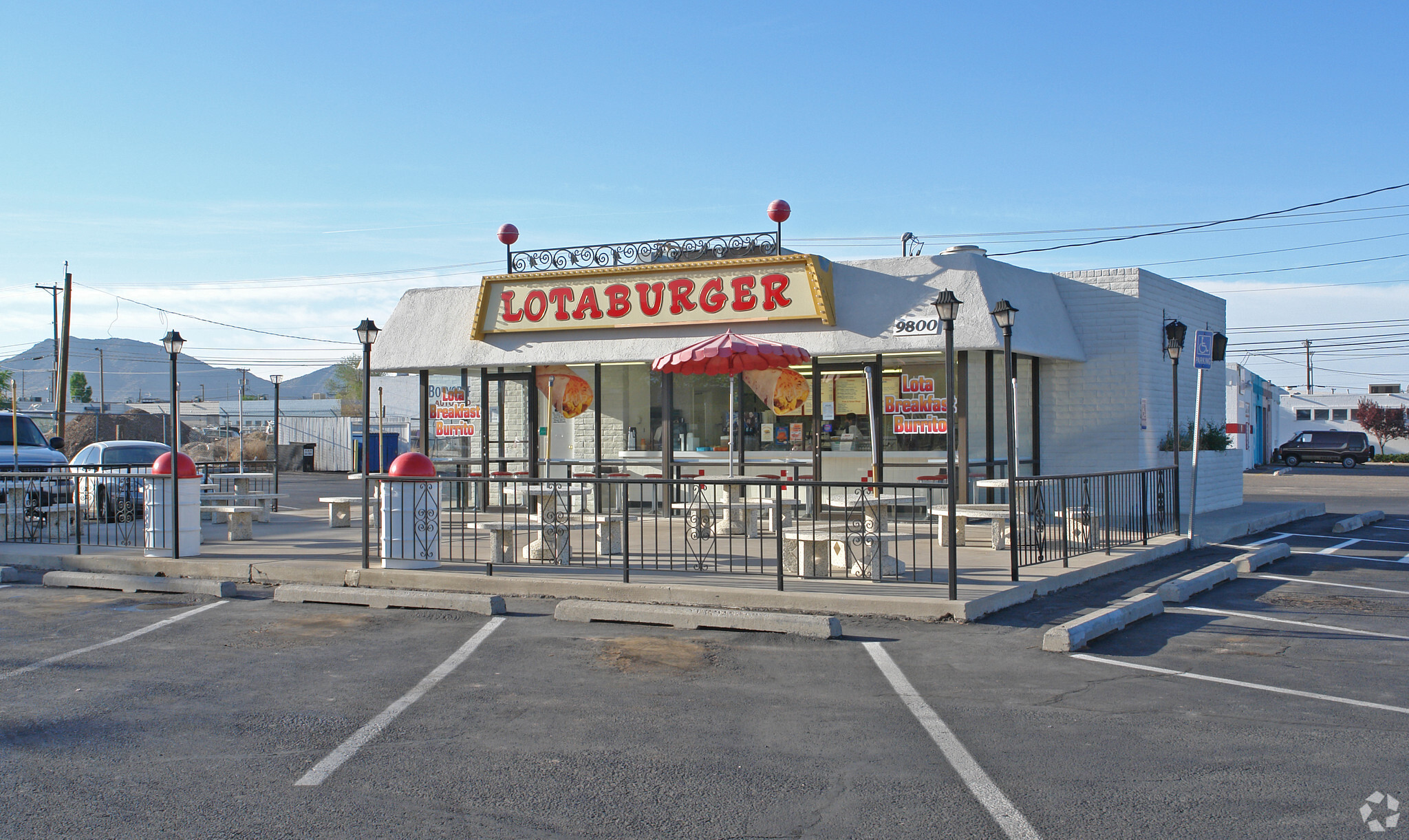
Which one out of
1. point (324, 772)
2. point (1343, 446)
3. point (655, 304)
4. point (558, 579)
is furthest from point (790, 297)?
point (1343, 446)

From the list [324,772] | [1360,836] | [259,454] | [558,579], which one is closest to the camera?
[1360,836]

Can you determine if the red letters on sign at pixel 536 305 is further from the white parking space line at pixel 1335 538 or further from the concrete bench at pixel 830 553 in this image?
the white parking space line at pixel 1335 538

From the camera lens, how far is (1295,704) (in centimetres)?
603

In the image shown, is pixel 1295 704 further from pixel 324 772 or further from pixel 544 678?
pixel 324 772

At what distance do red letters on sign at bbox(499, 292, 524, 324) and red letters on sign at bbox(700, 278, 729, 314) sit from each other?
3353 millimetres

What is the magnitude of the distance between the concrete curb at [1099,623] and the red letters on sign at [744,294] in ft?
25.7

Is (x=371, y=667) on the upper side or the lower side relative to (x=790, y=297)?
lower

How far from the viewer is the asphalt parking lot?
4.36 metres

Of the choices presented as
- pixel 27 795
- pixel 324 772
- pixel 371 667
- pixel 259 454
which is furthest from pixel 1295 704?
pixel 259 454

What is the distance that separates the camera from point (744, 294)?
1562 centimetres

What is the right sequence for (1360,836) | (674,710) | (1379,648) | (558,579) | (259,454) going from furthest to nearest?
(259,454), (558,579), (1379,648), (674,710), (1360,836)

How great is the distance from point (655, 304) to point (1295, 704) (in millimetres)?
11672

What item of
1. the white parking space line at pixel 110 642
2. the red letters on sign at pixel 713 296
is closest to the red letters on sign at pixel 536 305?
the red letters on sign at pixel 713 296

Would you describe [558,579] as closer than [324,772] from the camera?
No
